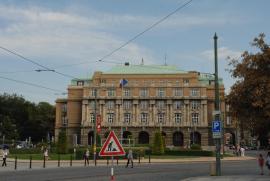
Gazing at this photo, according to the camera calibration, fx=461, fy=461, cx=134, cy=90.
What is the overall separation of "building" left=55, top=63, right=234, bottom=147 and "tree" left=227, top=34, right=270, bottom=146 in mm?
89711

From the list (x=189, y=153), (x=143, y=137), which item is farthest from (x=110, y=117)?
(x=189, y=153)

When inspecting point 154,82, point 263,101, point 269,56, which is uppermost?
point 154,82

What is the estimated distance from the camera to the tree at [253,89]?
2252 centimetres

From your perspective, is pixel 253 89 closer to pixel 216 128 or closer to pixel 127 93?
pixel 216 128

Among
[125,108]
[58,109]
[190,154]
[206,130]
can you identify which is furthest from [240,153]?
[58,109]

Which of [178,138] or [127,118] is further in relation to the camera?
[127,118]

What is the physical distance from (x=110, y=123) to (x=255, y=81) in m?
95.3

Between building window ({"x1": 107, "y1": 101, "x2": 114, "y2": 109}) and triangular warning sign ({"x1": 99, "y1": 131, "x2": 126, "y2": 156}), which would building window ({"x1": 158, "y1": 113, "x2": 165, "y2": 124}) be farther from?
triangular warning sign ({"x1": 99, "y1": 131, "x2": 126, "y2": 156})

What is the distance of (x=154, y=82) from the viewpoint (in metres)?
117

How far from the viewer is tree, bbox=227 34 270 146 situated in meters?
22.5

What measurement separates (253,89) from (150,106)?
94331 mm

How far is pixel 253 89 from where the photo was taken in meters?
23.3

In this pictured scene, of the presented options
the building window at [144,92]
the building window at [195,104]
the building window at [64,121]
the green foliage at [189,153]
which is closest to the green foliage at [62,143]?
the green foliage at [189,153]

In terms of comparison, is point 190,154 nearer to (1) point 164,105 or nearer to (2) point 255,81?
(2) point 255,81
